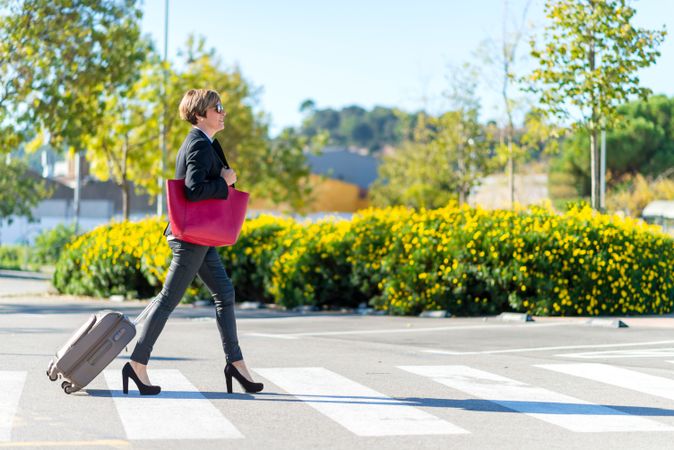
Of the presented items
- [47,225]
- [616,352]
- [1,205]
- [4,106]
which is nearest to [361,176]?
[47,225]

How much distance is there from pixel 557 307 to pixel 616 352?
4.38 m

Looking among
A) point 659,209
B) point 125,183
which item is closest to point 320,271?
point 125,183

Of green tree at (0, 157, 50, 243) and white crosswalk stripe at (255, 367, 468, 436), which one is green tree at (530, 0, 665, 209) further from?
green tree at (0, 157, 50, 243)

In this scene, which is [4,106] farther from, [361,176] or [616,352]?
[361,176]

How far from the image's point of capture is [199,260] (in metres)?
7.73

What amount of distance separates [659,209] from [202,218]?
145 ft

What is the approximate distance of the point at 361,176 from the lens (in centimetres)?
10075

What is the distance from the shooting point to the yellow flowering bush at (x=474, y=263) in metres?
15.6

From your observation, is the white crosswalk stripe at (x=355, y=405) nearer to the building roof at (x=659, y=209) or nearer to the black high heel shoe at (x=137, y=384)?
the black high heel shoe at (x=137, y=384)

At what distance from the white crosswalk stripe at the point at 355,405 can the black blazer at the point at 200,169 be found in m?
1.55

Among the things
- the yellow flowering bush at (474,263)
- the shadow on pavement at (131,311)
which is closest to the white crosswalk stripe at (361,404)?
the yellow flowering bush at (474,263)

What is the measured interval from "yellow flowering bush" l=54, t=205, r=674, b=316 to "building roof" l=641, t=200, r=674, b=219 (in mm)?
31553

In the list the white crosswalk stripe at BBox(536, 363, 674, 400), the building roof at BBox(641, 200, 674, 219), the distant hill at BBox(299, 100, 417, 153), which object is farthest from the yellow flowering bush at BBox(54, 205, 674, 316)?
the distant hill at BBox(299, 100, 417, 153)

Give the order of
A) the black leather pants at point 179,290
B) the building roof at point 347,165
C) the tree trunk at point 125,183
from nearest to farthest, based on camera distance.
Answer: the black leather pants at point 179,290
the tree trunk at point 125,183
the building roof at point 347,165
